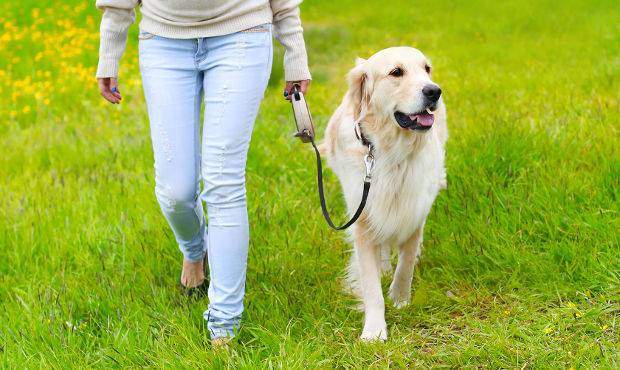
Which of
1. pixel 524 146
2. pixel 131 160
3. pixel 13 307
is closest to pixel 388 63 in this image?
pixel 524 146

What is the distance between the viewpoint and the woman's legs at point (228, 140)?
291cm

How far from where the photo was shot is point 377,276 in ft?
11.2

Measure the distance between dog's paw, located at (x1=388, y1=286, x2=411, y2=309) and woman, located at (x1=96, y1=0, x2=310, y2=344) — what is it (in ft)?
2.69

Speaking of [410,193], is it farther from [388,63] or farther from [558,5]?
[558,5]

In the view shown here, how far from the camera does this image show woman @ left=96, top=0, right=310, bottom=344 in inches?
115

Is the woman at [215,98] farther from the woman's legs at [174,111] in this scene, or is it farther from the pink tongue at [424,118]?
the pink tongue at [424,118]

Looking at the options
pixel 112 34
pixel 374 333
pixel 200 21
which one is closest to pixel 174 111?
pixel 200 21

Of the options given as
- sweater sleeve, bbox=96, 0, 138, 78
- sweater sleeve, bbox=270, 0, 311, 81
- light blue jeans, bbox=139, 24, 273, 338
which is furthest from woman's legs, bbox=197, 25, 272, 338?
sweater sleeve, bbox=96, 0, 138, 78

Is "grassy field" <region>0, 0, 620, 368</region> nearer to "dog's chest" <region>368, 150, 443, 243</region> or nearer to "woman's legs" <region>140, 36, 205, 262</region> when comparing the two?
"dog's chest" <region>368, 150, 443, 243</region>

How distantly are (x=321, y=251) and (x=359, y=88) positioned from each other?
0.94 meters

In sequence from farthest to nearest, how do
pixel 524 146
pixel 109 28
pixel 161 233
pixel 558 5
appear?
pixel 558 5 → pixel 524 146 → pixel 161 233 → pixel 109 28

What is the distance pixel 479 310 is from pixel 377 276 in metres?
0.48

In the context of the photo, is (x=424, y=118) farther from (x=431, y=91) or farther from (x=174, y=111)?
(x=174, y=111)

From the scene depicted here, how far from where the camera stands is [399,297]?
3.57m
